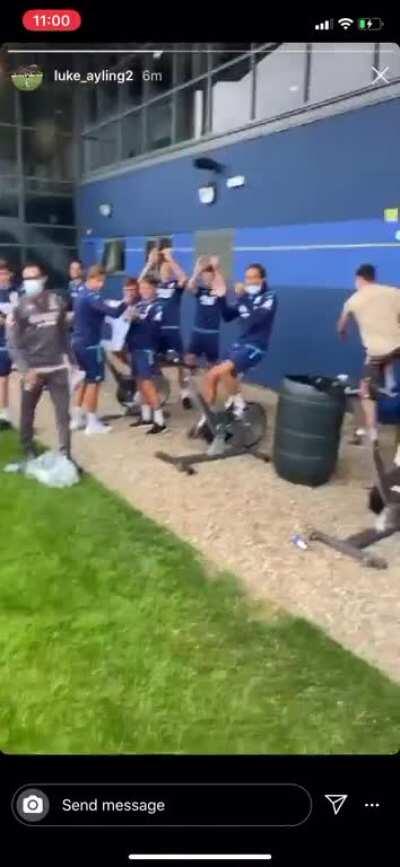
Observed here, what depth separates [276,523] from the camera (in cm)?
125

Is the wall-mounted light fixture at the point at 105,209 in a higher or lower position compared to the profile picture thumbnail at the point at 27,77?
lower

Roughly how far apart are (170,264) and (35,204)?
0.43m

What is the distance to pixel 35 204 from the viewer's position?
94 centimetres

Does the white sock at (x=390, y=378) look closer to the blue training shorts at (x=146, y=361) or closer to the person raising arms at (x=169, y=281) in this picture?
the person raising arms at (x=169, y=281)

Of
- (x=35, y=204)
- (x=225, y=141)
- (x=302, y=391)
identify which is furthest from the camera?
(x=302, y=391)

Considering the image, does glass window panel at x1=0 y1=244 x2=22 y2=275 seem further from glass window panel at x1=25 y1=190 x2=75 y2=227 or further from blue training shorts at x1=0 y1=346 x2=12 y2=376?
blue training shorts at x1=0 y1=346 x2=12 y2=376

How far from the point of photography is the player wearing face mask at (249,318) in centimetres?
129

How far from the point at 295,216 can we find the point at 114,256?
1.18ft

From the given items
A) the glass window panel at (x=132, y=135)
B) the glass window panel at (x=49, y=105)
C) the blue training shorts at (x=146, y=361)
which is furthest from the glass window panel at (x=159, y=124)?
the blue training shorts at (x=146, y=361)

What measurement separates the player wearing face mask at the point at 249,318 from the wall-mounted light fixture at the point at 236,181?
173mm

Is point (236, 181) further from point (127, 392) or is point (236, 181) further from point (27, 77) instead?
point (127, 392)
